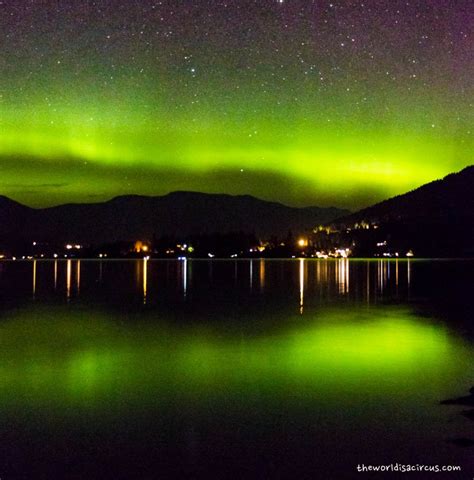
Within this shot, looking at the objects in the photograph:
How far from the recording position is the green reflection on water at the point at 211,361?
481 inches

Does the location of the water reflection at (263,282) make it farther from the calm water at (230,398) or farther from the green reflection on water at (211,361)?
the calm water at (230,398)

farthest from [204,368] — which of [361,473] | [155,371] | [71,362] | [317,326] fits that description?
[317,326]

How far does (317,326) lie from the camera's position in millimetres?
23859

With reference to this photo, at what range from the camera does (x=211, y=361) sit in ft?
52.3

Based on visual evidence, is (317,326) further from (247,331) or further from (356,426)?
(356,426)

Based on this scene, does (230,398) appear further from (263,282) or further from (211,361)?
(263,282)

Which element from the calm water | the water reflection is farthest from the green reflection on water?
the water reflection

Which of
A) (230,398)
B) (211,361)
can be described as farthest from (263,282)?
→ (230,398)

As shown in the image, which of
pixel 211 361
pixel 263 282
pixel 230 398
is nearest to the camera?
pixel 230 398

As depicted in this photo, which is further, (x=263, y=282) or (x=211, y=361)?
(x=263, y=282)

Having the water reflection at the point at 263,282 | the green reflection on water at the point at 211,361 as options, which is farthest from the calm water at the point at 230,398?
the water reflection at the point at 263,282

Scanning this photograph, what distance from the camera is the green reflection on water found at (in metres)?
12.2

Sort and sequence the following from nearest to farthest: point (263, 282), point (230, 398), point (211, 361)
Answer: point (230, 398) < point (211, 361) < point (263, 282)

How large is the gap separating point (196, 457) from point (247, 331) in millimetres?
13792
